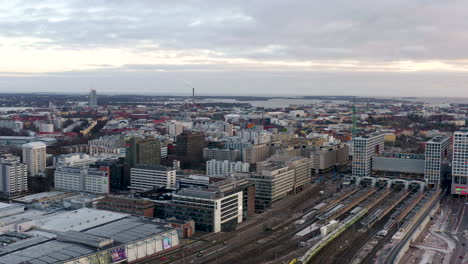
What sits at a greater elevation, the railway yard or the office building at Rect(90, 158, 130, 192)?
the office building at Rect(90, 158, 130, 192)

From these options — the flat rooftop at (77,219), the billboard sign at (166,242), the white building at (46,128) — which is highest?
the white building at (46,128)

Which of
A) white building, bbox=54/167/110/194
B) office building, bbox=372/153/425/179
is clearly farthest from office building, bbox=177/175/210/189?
office building, bbox=372/153/425/179

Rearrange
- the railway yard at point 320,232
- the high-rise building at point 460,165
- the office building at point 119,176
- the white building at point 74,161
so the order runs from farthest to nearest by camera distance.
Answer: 1. the white building at point 74,161
2. the office building at point 119,176
3. the high-rise building at point 460,165
4. the railway yard at point 320,232

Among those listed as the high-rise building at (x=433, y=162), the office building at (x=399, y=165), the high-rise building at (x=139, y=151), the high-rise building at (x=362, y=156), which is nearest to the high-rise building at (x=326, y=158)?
the high-rise building at (x=362, y=156)

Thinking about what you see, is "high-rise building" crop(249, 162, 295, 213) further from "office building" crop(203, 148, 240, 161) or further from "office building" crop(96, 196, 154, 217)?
"office building" crop(203, 148, 240, 161)

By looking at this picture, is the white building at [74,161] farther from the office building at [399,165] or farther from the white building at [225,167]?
the office building at [399,165]

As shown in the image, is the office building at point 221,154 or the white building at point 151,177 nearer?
the white building at point 151,177
